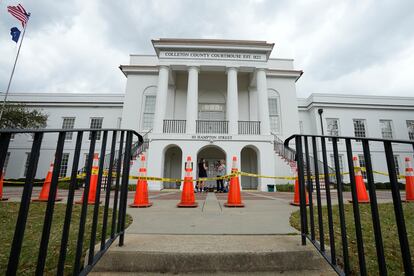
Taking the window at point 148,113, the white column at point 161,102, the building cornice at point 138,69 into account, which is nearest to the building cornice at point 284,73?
the white column at point 161,102

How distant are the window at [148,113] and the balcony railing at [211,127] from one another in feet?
16.6

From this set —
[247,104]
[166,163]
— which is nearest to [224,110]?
[247,104]

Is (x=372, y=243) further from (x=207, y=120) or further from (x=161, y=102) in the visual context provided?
(x=161, y=102)

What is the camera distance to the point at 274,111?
62.7ft

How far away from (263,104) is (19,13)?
18.8m

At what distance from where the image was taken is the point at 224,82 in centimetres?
1958

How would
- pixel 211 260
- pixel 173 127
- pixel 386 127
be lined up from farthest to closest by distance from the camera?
pixel 386 127 < pixel 173 127 < pixel 211 260

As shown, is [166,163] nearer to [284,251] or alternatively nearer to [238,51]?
[238,51]

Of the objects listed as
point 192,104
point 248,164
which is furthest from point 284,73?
point 192,104

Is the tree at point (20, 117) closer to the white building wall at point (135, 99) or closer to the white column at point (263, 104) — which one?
the white building wall at point (135, 99)

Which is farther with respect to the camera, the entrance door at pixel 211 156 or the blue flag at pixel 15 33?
the entrance door at pixel 211 156

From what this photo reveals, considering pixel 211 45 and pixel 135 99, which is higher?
pixel 211 45

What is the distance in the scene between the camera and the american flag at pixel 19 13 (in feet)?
48.8

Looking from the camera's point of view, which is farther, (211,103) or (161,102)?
(211,103)
